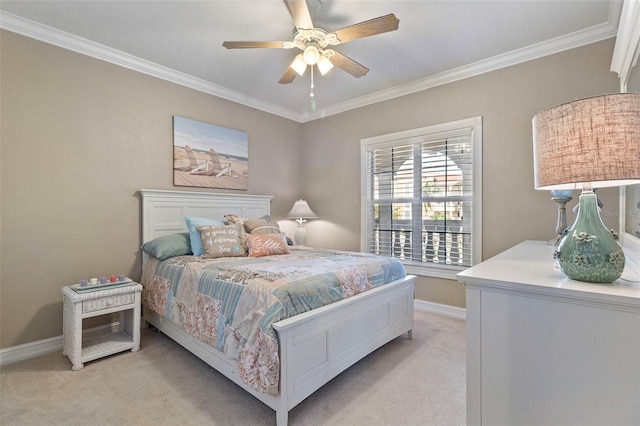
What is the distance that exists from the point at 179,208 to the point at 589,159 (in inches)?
131

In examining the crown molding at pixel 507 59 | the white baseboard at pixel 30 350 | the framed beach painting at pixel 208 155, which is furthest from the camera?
the framed beach painting at pixel 208 155

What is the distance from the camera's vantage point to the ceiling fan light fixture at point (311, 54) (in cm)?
219

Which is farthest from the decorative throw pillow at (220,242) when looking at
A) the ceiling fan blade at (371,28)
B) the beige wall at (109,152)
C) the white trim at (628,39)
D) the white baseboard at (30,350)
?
the white trim at (628,39)

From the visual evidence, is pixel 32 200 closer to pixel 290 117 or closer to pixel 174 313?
pixel 174 313

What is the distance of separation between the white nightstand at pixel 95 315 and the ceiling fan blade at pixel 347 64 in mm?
2460

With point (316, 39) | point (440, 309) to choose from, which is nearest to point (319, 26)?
point (316, 39)

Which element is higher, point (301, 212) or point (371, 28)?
point (371, 28)

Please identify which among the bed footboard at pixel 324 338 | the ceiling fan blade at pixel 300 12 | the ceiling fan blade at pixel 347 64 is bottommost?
the bed footboard at pixel 324 338

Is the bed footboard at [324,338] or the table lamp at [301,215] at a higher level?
the table lamp at [301,215]

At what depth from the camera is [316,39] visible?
214cm

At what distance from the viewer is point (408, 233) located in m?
3.60

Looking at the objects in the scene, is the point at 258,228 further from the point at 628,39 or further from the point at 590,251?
the point at 628,39

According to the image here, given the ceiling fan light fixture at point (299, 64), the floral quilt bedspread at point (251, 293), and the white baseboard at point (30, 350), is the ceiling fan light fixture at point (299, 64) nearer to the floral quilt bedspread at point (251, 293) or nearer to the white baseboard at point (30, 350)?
the floral quilt bedspread at point (251, 293)

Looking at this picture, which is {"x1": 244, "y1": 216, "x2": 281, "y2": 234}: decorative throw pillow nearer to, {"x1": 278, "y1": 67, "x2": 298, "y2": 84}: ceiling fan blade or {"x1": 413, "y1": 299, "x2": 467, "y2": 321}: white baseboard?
{"x1": 278, "y1": 67, "x2": 298, "y2": 84}: ceiling fan blade
